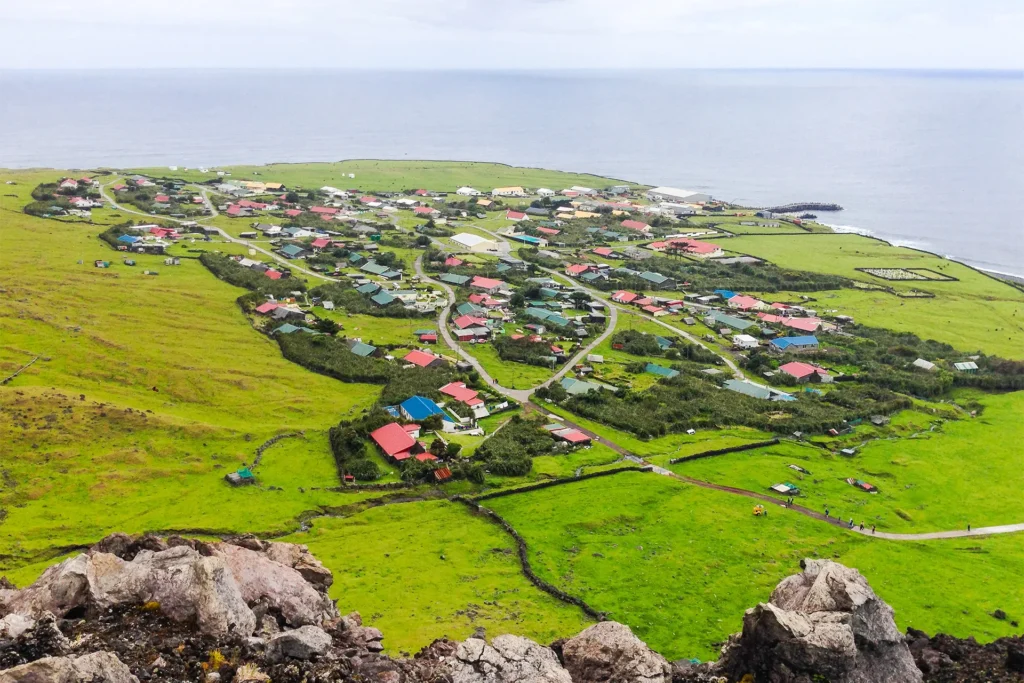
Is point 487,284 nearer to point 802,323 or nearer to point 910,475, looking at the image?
point 802,323

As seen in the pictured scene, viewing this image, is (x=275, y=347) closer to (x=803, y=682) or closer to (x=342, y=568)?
(x=342, y=568)

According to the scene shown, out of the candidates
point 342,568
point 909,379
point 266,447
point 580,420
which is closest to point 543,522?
point 342,568

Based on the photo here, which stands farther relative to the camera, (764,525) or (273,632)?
(764,525)

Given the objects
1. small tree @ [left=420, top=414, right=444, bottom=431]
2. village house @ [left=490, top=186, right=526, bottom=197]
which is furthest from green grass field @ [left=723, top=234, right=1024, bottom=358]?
small tree @ [left=420, top=414, right=444, bottom=431]

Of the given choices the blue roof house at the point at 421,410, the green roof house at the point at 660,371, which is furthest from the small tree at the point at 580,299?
the blue roof house at the point at 421,410

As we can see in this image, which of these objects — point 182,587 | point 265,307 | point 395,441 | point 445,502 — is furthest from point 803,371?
point 182,587

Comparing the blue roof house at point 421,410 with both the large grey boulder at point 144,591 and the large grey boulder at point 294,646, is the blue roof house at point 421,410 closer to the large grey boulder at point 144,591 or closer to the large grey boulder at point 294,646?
the large grey boulder at point 144,591

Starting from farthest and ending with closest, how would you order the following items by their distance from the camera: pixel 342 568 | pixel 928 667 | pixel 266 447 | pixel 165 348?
pixel 165 348
pixel 266 447
pixel 342 568
pixel 928 667
